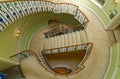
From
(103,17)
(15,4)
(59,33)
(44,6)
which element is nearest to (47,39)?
(59,33)

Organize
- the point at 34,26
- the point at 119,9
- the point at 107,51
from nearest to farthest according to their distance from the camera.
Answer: the point at 119,9, the point at 107,51, the point at 34,26

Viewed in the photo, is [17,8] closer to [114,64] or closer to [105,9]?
[114,64]

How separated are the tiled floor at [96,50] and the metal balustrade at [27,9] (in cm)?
73

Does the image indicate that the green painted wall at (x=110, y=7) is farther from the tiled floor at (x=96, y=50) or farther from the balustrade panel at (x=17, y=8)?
the balustrade panel at (x=17, y=8)

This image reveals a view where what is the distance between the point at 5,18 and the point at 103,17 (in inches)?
287

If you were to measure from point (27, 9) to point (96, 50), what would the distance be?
4.84m

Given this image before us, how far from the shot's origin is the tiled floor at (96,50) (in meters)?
12.3

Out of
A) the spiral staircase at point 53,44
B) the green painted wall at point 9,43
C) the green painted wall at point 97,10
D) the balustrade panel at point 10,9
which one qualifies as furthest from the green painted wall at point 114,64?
the balustrade panel at point 10,9

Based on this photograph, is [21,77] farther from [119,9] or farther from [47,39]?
[119,9]

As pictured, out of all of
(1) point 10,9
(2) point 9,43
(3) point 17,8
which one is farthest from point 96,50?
(1) point 10,9

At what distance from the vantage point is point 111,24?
1327cm

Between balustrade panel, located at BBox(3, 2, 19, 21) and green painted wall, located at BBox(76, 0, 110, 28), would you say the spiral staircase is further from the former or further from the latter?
green painted wall, located at BBox(76, 0, 110, 28)

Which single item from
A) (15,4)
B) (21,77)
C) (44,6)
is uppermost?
(44,6)

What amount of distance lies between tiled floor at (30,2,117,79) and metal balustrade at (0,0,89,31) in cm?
73
